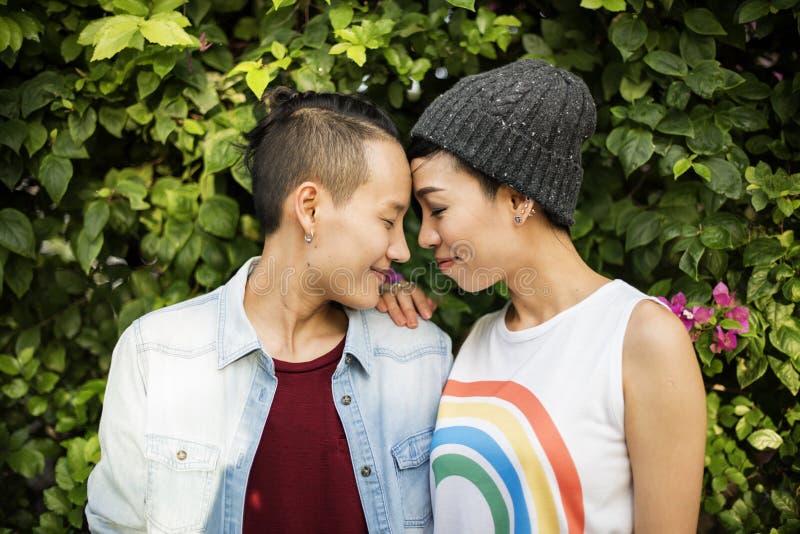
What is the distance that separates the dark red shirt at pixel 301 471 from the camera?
1.71m

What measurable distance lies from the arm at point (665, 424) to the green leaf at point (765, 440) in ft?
2.40

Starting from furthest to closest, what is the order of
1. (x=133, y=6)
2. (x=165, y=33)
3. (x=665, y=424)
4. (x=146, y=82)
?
(x=146, y=82) < (x=133, y=6) < (x=165, y=33) < (x=665, y=424)

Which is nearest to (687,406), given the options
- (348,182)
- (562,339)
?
(562,339)

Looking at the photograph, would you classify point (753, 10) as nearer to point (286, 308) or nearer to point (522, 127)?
point (522, 127)

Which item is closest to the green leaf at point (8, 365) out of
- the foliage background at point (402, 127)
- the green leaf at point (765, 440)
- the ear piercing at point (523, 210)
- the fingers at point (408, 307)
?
the foliage background at point (402, 127)

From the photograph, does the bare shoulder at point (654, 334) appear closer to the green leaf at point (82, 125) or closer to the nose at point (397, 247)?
the nose at point (397, 247)

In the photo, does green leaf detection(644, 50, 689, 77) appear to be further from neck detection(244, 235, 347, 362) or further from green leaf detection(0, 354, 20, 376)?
green leaf detection(0, 354, 20, 376)

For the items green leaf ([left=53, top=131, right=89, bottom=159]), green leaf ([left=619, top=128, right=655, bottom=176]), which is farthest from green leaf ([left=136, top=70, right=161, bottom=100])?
green leaf ([left=619, top=128, right=655, bottom=176])

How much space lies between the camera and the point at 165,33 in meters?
1.81

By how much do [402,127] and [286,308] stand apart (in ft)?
2.44

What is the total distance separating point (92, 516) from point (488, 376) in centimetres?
107

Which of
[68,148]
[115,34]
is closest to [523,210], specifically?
[115,34]

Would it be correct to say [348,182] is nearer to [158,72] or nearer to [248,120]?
[248,120]

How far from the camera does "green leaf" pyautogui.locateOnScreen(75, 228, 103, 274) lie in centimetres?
208
